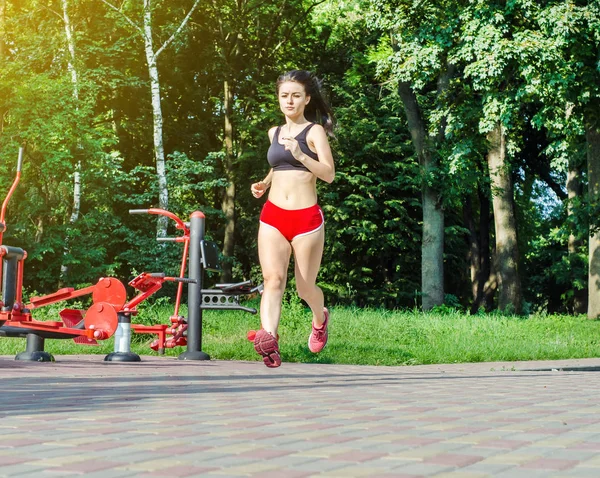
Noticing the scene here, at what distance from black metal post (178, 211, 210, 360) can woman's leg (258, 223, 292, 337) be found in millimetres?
4331

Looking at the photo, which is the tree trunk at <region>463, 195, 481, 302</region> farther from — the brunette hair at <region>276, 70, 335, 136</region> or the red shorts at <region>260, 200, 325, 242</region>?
the red shorts at <region>260, 200, 325, 242</region>

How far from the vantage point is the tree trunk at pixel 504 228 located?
29.1 meters

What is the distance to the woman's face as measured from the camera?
25.6ft

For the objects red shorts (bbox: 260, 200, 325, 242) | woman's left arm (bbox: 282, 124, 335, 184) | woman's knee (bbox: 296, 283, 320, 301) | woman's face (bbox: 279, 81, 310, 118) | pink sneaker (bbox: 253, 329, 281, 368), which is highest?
woman's face (bbox: 279, 81, 310, 118)

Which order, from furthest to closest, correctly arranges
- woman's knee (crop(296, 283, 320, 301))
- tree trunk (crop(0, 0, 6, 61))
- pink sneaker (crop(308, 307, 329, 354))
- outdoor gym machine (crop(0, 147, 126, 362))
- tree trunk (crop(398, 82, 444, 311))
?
1. tree trunk (crop(0, 0, 6, 61))
2. tree trunk (crop(398, 82, 444, 311))
3. outdoor gym machine (crop(0, 147, 126, 362))
4. pink sneaker (crop(308, 307, 329, 354))
5. woman's knee (crop(296, 283, 320, 301))

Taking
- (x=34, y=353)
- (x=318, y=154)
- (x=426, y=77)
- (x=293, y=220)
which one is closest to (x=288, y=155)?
(x=318, y=154)

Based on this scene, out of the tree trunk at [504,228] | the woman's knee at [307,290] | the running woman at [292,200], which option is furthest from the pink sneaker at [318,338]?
the tree trunk at [504,228]

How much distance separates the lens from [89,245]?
31672mm

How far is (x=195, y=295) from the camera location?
1201cm

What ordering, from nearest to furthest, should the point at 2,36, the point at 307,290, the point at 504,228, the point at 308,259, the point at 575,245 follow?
the point at 308,259, the point at 307,290, the point at 504,228, the point at 2,36, the point at 575,245

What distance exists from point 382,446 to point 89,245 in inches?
1100

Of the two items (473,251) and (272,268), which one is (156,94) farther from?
(272,268)

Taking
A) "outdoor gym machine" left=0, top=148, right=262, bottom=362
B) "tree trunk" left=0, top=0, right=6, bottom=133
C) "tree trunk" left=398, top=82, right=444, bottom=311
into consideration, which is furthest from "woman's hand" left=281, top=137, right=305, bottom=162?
"tree trunk" left=0, top=0, right=6, bottom=133

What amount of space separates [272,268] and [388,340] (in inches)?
334
